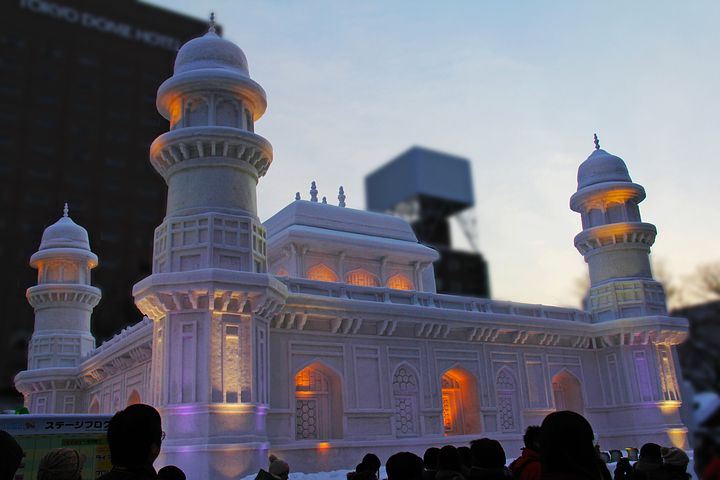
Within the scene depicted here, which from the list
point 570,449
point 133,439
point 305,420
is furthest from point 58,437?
point 305,420

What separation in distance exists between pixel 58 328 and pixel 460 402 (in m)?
17.9

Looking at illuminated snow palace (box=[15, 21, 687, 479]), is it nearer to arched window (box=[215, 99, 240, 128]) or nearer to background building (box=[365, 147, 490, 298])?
arched window (box=[215, 99, 240, 128])

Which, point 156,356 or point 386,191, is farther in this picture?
point 386,191

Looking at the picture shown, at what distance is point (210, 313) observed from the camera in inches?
766

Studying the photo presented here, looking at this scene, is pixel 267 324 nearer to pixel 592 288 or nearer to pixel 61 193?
pixel 592 288

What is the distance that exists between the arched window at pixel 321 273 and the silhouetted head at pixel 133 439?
24.3 m

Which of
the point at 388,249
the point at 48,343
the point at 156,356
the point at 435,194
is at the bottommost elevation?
the point at 156,356

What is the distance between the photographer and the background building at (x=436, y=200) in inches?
3282

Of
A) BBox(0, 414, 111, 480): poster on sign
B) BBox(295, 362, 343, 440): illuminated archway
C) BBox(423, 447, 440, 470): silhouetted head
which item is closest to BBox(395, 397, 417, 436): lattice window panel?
BBox(295, 362, 343, 440): illuminated archway

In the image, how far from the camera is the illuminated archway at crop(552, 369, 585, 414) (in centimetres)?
3094

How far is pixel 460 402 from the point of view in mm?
28016

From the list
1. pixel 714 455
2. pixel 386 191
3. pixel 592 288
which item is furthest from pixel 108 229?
pixel 714 455

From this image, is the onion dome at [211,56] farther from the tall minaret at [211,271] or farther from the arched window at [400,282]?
the arched window at [400,282]

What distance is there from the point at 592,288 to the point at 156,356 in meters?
20.1
